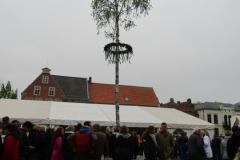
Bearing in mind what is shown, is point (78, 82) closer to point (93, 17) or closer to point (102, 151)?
point (93, 17)

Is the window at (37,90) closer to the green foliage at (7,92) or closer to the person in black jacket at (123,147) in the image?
the green foliage at (7,92)

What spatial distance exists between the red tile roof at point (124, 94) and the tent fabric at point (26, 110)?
16.0 meters

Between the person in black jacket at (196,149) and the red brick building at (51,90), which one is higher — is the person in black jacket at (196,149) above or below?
below

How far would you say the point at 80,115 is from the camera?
43.3 ft

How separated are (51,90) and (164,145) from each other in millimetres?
25983

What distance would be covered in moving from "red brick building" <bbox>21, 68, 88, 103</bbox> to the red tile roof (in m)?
1.71

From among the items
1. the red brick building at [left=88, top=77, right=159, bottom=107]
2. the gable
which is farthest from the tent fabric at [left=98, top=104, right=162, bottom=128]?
the red brick building at [left=88, top=77, right=159, bottom=107]

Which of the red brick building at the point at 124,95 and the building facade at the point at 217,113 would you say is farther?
the building facade at the point at 217,113

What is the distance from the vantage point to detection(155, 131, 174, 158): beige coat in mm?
5391

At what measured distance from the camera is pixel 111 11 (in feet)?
40.8

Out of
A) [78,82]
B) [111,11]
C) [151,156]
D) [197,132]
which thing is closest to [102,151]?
[151,156]

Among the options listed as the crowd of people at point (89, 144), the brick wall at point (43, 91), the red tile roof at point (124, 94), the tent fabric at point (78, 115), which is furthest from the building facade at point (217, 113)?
the crowd of people at point (89, 144)

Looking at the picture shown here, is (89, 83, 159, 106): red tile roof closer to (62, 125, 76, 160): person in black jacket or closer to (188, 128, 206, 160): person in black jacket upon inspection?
(62, 125, 76, 160): person in black jacket

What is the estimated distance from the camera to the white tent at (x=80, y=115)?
12.0 metres
